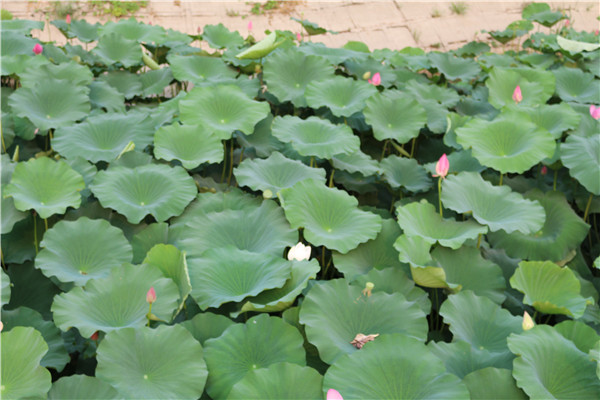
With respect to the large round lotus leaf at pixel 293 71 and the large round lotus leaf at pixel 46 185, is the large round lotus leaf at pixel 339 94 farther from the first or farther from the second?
the large round lotus leaf at pixel 46 185

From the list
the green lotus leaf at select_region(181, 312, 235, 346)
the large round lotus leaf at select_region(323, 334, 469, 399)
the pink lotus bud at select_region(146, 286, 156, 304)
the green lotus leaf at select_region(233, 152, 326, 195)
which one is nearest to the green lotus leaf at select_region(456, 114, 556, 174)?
the green lotus leaf at select_region(233, 152, 326, 195)

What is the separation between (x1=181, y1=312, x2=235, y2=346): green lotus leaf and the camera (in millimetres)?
1344

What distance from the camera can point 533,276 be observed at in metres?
1.56

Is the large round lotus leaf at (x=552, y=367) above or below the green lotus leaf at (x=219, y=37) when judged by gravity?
above

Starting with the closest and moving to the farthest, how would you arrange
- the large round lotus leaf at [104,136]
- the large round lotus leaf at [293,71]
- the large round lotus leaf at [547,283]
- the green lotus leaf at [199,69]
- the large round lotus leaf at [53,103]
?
the large round lotus leaf at [547,283] → the large round lotus leaf at [104,136] → the large round lotus leaf at [53,103] → the large round lotus leaf at [293,71] → the green lotus leaf at [199,69]

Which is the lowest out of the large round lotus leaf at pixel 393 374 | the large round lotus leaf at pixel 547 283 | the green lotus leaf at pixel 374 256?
the green lotus leaf at pixel 374 256

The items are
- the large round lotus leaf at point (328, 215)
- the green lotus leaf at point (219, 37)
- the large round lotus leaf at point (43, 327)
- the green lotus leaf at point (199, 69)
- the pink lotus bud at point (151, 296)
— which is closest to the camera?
the pink lotus bud at point (151, 296)

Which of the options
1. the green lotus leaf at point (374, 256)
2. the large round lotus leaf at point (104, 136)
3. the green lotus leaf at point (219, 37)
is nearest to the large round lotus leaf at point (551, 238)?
the green lotus leaf at point (374, 256)

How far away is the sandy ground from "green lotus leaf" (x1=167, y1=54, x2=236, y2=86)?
2.69 meters

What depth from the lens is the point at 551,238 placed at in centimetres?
191

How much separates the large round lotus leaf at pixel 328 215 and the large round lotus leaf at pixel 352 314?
0.22 metres

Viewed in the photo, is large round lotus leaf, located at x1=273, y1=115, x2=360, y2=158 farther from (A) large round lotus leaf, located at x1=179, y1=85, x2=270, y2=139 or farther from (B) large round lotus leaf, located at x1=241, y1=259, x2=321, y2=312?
(B) large round lotus leaf, located at x1=241, y1=259, x2=321, y2=312

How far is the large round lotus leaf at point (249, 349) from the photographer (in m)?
1.25

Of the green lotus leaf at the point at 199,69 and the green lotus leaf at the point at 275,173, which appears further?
the green lotus leaf at the point at 199,69
